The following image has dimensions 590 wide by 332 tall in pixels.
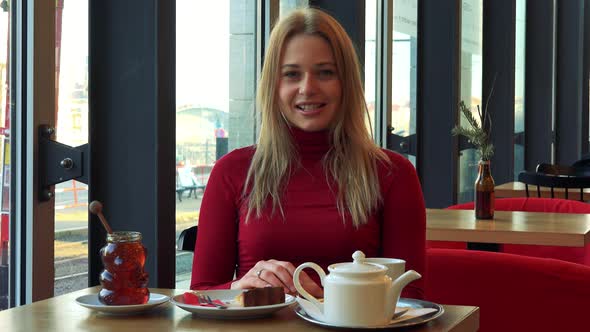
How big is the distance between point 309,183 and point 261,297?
0.66 meters

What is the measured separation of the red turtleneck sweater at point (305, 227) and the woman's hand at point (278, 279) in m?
0.18

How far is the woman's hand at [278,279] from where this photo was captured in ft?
6.29

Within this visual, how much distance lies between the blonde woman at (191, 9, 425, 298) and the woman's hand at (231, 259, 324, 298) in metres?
0.16

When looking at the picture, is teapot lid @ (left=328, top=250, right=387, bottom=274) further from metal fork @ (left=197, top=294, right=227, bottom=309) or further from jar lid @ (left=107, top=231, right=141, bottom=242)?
jar lid @ (left=107, top=231, right=141, bottom=242)

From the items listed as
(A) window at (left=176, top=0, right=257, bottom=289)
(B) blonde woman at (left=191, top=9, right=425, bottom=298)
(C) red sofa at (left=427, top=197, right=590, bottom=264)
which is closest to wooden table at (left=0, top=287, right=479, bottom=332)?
(B) blonde woman at (left=191, top=9, right=425, bottom=298)

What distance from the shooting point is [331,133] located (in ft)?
7.70

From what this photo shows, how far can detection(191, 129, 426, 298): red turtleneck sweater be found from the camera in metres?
2.19

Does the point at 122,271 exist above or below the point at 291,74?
below

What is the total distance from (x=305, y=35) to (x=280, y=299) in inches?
34.6

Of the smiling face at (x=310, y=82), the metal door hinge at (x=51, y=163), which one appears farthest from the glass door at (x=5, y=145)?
the smiling face at (x=310, y=82)

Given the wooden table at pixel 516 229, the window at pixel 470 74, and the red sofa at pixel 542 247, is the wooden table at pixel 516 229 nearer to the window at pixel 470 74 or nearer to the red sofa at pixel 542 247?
the red sofa at pixel 542 247

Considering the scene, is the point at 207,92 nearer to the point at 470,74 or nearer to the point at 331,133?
the point at 331,133

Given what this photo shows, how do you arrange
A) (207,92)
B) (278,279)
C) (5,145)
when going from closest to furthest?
(278,279), (5,145), (207,92)

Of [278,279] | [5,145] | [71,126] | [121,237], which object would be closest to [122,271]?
[121,237]
